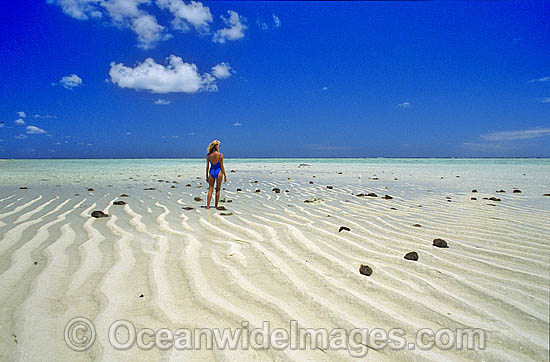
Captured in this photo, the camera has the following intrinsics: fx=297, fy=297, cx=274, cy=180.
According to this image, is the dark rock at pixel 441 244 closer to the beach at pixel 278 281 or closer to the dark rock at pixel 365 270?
the beach at pixel 278 281

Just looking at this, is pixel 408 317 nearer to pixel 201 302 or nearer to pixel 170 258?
pixel 201 302

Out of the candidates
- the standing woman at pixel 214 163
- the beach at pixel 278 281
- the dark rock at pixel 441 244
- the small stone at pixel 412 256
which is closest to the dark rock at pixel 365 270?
the beach at pixel 278 281

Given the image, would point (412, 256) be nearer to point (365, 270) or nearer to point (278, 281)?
point (365, 270)

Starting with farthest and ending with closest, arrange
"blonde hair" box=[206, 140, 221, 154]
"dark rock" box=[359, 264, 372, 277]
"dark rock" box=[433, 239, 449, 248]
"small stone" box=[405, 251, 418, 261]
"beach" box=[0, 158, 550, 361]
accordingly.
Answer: "blonde hair" box=[206, 140, 221, 154], "dark rock" box=[433, 239, 449, 248], "small stone" box=[405, 251, 418, 261], "dark rock" box=[359, 264, 372, 277], "beach" box=[0, 158, 550, 361]

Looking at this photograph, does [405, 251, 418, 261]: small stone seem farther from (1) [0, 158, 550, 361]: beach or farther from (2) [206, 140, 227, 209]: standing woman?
(2) [206, 140, 227, 209]: standing woman

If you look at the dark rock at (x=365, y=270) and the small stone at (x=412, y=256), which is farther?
the small stone at (x=412, y=256)

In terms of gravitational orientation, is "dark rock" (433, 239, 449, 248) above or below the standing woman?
below

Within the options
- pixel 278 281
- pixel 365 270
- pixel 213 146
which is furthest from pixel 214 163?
pixel 365 270

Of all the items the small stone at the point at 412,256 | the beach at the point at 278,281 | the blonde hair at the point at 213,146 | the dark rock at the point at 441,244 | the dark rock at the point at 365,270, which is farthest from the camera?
the blonde hair at the point at 213,146

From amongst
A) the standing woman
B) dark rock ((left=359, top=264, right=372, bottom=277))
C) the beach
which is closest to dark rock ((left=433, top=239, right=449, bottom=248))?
the beach

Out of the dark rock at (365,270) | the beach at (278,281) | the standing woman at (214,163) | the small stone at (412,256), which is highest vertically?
the standing woman at (214,163)

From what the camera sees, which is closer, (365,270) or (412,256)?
(365,270)

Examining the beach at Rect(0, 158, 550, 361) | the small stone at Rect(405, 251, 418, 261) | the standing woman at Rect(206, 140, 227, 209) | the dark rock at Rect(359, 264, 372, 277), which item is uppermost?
the standing woman at Rect(206, 140, 227, 209)

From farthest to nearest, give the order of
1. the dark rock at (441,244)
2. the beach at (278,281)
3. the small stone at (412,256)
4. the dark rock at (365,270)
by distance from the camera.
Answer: the dark rock at (441,244)
the small stone at (412,256)
the dark rock at (365,270)
the beach at (278,281)
